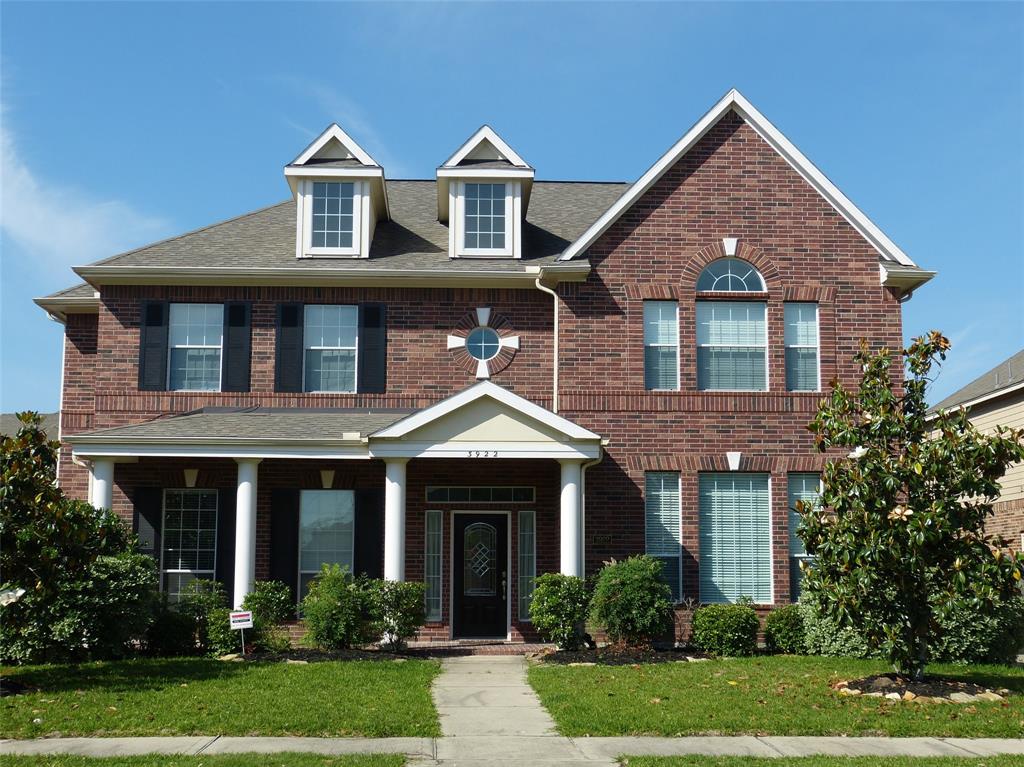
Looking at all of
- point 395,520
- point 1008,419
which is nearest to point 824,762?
point 395,520

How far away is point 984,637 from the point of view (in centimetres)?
1563

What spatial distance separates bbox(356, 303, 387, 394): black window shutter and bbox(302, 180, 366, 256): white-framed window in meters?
1.55

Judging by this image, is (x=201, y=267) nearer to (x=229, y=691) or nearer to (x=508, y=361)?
(x=508, y=361)

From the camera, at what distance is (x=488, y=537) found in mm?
18578

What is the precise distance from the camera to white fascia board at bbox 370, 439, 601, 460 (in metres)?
16.6

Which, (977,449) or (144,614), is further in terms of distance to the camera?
(144,614)

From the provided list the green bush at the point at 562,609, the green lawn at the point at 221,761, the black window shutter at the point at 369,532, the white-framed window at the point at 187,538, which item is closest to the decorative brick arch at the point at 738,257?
the green bush at the point at 562,609

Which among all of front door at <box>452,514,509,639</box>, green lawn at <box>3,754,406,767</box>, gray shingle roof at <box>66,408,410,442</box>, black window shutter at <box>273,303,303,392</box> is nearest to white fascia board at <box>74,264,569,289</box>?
black window shutter at <box>273,303,303,392</box>

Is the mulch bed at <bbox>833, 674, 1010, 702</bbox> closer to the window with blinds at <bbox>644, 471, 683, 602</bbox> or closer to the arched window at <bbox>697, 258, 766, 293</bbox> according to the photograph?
the window with blinds at <bbox>644, 471, 683, 602</bbox>

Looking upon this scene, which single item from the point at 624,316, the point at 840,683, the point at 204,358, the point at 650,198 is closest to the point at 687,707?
the point at 840,683

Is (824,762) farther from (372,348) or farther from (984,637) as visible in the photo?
(372,348)

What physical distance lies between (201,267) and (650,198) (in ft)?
26.9

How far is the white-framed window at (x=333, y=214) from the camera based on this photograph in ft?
65.8

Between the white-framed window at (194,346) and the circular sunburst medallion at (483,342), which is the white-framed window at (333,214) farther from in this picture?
the circular sunburst medallion at (483,342)
